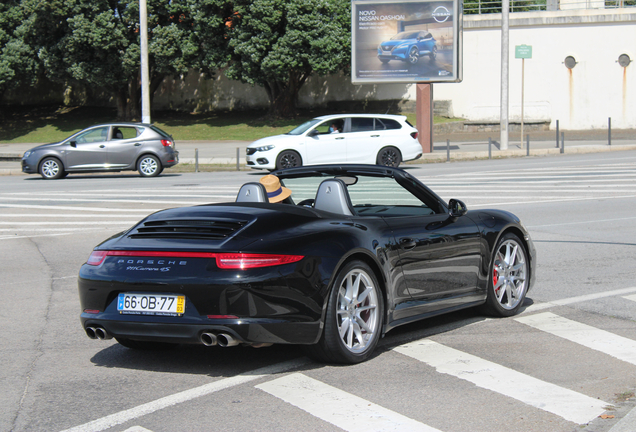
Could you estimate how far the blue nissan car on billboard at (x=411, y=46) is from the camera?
1300 inches

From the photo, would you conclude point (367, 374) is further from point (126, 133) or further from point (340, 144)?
point (126, 133)

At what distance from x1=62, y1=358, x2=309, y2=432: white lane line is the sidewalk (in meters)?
22.0

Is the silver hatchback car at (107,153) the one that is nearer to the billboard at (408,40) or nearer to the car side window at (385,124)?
the car side window at (385,124)

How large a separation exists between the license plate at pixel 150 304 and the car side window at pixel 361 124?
20.3m

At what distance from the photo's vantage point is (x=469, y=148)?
116ft

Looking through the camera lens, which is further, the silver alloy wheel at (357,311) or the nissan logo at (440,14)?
the nissan logo at (440,14)

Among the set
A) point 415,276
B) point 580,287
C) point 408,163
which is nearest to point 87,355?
point 415,276

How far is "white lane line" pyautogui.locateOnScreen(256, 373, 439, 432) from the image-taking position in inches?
170

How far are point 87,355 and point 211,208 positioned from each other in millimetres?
1447

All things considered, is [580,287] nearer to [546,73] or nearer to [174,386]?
[174,386]

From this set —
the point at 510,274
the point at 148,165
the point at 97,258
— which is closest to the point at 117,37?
the point at 148,165

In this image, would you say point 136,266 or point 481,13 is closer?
point 136,266

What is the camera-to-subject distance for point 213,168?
28.0 meters

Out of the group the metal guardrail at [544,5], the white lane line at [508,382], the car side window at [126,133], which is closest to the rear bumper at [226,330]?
the white lane line at [508,382]
